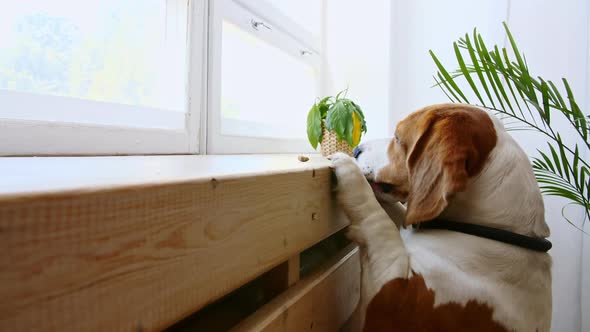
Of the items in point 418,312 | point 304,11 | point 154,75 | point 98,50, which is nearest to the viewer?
point 418,312

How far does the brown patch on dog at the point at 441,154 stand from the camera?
2.28 feet

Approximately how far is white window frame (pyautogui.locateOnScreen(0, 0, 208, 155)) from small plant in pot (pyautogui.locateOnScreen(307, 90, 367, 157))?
1.50ft

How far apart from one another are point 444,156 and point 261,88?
3.44ft

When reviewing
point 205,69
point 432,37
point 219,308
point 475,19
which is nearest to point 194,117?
point 205,69

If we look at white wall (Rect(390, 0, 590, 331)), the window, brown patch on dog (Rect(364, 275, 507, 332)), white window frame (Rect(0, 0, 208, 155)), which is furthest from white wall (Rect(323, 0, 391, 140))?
brown patch on dog (Rect(364, 275, 507, 332))

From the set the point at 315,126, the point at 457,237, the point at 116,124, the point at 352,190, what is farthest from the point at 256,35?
the point at 457,237

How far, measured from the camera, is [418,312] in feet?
2.12

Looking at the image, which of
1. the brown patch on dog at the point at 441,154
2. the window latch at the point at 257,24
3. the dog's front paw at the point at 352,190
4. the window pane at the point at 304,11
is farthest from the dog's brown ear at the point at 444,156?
the window pane at the point at 304,11

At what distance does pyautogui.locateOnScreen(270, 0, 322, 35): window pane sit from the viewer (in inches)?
65.7

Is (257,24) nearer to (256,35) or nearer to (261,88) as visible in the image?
(256,35)

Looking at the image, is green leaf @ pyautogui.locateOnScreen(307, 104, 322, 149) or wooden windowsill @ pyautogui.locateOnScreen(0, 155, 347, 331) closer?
wooden windowsill @ pyautogui.locateOnScreen(0, 155, 347, 331)

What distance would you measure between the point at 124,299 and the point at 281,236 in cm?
30

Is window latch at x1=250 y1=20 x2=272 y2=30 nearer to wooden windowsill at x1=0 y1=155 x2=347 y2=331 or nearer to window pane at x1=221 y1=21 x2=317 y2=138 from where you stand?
window pane at x1=221 y1=21 x2=317 y2=138

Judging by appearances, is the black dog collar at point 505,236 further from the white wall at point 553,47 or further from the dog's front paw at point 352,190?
the white wall at point 553,47
